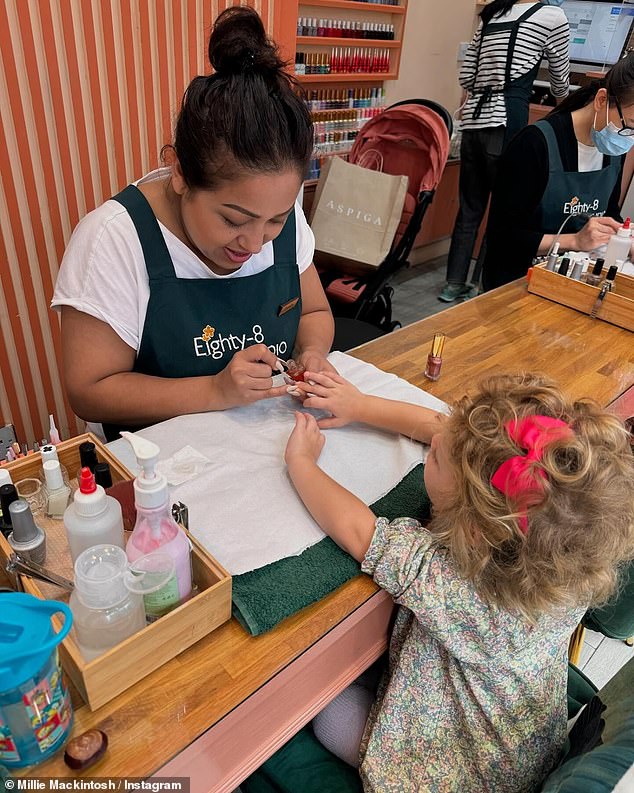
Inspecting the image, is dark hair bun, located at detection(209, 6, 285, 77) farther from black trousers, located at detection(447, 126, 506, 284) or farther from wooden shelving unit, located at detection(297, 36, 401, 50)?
black trousers, located at detection(447, 126, 506, 284)

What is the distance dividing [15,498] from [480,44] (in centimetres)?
389

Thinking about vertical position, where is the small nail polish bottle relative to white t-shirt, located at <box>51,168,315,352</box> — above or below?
below

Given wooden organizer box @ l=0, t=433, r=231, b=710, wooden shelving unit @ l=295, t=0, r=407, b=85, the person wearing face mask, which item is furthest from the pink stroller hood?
wooden organizer box @ l=0, t=433, r=231, b=710

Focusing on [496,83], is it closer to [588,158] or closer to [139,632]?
[588,158]

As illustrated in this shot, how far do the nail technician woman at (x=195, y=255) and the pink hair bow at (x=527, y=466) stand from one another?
1.74 ft

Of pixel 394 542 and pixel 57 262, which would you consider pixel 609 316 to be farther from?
pixel 57 262

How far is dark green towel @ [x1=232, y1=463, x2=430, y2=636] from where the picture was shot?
2.56ft

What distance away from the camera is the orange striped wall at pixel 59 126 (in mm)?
1747

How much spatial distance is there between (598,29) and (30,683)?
5121 mm

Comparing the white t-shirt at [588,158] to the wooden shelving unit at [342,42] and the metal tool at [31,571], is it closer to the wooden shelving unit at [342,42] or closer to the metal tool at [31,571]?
the wooden shelving unit at [342,42]

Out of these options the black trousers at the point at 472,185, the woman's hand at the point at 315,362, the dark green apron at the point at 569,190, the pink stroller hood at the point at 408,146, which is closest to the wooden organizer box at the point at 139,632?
the woman's hand at the point at 315,362

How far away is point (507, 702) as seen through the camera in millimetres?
867

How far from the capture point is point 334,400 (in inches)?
46.3

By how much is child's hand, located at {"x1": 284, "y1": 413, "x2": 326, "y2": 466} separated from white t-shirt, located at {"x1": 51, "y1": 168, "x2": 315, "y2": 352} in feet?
1.31
